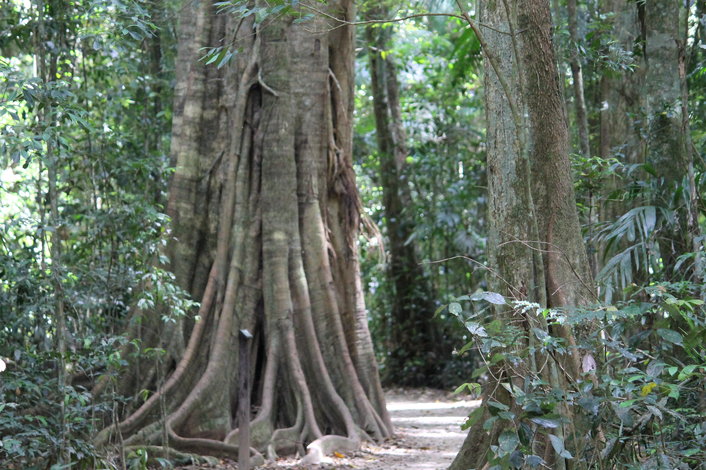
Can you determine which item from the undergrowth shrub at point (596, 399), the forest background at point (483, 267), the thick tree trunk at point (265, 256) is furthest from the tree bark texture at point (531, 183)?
the thick tree trunk at point (265, 256)

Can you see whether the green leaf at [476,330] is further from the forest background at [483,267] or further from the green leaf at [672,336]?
the green leaf at [672,336]

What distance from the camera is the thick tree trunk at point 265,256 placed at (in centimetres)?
784

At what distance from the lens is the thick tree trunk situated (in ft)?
25.7

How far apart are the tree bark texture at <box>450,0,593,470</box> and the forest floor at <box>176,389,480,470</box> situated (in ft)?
7.27

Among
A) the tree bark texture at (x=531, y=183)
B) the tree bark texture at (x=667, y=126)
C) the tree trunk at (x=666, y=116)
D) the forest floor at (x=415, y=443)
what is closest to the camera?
the tree bark texture at (x=531, y=183)

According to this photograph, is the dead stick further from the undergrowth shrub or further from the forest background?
the undergrowth shrub

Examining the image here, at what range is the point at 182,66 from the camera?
9.30 meters

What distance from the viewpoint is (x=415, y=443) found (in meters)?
8.70

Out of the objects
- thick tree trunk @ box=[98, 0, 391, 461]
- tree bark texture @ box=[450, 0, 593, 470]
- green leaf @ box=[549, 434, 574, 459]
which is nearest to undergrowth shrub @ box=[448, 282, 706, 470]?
green leaf @ box=[549, 434, 574, 459]

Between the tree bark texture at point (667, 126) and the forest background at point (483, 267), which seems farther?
the tree bark texture at point (667, 126)

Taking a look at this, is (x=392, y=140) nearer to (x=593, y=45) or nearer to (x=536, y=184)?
(x=593, y=45)

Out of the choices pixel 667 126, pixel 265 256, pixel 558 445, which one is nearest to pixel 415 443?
pixel 265 256

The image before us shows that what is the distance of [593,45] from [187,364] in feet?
17.7

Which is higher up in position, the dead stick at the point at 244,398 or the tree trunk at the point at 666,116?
the tree trunk at the point at 666,116
